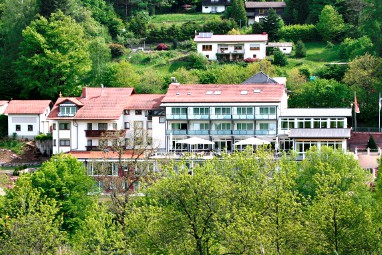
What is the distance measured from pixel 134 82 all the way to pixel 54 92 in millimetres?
6891

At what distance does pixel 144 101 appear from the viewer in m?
84.9

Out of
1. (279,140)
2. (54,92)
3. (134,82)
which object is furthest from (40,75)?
(279,140)

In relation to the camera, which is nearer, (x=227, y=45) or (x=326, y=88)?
(x=326, y=88)

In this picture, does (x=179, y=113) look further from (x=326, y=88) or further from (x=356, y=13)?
(x=356, y=13)

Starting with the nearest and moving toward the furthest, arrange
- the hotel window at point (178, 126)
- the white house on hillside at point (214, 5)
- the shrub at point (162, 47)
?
1. the hotel window at point (178, 126)
2. the shrub at point (162, 47)
3. the white house on hillside at point (214, 5)

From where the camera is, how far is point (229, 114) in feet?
267

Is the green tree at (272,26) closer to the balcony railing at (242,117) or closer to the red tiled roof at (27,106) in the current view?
the red tiled roof at (27,106)

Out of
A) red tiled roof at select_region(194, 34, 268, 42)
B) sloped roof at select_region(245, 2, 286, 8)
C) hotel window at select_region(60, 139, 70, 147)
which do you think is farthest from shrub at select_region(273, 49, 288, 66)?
hotel window at select_region(60, 139, 70, 147)

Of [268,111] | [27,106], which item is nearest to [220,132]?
[268,111]

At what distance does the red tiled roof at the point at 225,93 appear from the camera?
81562mm

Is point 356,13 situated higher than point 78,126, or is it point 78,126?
point 356,13

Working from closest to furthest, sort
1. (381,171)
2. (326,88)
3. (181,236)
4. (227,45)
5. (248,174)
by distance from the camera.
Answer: (181,236), (248,174), (381,171), (326,88), (227,45)

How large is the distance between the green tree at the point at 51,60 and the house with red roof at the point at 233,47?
1357 centimetres

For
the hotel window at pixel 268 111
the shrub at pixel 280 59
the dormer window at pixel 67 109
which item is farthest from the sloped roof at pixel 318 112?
the shrub at pixel 280 59
